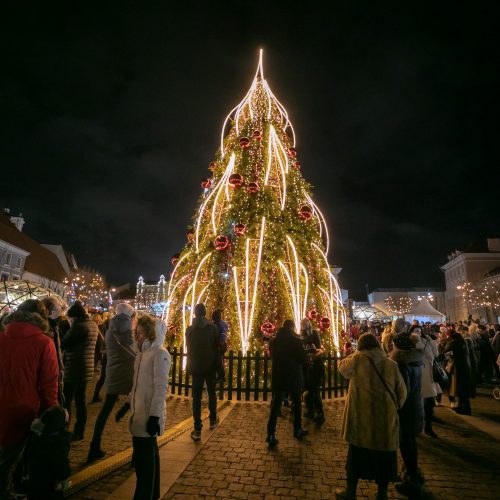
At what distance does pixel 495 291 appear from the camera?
4581 centimetres

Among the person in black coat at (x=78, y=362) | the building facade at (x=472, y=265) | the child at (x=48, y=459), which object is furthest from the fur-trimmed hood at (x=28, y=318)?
the building facade at (x=472, y=265)

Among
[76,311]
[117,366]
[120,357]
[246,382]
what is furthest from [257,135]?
[117,366]

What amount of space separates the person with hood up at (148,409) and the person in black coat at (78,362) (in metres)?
2.41

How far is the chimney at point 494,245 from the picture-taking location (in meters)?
61.7

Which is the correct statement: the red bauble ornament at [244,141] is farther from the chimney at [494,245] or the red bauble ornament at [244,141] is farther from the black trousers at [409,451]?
the chimney at [494,245]

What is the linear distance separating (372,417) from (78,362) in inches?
171

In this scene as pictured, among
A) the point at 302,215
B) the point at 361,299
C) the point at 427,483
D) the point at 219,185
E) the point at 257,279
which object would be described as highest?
the point at 361,299

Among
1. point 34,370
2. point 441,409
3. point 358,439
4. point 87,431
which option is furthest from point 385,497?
point 441,409

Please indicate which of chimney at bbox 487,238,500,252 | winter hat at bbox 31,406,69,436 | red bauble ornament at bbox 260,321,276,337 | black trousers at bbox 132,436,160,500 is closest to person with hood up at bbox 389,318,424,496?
black trousers at bbox 132,436,160,500

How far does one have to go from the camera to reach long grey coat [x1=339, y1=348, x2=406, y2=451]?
367 cm

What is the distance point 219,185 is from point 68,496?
355 inches

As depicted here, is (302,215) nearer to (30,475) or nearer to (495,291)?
(30,475)

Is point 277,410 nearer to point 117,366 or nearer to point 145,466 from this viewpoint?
point 117,366

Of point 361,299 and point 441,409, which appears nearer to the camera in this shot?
point 441,409
